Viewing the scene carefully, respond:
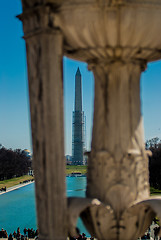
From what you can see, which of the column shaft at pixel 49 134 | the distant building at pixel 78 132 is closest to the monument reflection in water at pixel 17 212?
the column shaft at pixel 49 134

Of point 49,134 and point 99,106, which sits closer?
point 49,134

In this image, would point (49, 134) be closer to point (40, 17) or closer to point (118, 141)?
point (118, 141)

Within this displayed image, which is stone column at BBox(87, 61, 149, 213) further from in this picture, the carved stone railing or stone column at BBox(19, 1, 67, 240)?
stone column at BBox(19, 1, 67, 240)

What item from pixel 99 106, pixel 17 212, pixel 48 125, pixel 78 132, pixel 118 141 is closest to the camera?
pixel 48 125

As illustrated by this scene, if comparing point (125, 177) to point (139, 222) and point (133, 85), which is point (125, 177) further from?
point (133, 85)

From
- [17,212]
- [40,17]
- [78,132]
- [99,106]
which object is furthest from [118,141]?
[78,132]

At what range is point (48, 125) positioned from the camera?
171 inches

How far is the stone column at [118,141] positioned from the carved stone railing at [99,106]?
1 cm

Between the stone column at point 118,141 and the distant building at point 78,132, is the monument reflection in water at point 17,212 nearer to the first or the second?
the stone column at point 118,141

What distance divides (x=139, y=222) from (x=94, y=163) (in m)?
1.04

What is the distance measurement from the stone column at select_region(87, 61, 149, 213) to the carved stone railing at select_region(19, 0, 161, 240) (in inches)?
0.6

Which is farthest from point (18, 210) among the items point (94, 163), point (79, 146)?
point (79, 146)

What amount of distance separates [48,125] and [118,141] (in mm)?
1109

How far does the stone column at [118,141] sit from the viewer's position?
484cm
